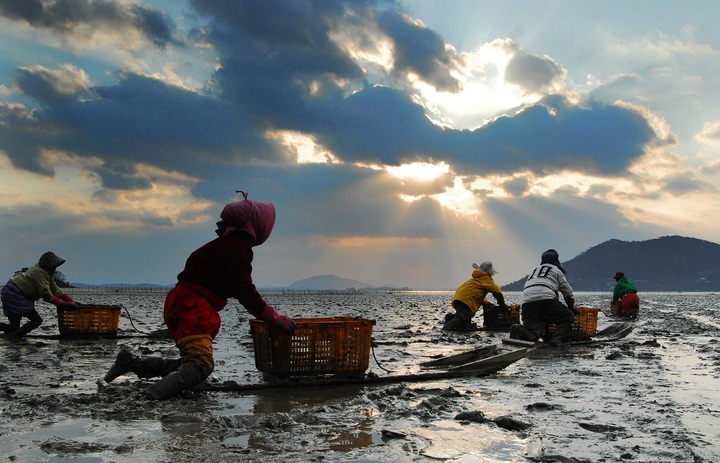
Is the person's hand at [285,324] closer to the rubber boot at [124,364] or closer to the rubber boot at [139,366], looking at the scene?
the rubber boot at [139,366]

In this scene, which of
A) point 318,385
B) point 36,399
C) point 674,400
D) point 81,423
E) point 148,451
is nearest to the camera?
point 148,451

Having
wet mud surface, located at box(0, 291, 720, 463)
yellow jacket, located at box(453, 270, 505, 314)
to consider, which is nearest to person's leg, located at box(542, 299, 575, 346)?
wet mud surface, located at box(0, 291, 720, 463)

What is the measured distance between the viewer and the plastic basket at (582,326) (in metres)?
13.0

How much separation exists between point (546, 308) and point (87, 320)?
1068 cm

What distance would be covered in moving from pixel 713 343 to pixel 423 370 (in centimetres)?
858

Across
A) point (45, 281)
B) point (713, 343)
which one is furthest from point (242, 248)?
point (713, 343)

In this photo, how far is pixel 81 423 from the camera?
17.1 feet

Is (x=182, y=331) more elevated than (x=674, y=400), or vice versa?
(x=182, y=331)

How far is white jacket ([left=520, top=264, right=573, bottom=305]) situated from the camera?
12367 mm

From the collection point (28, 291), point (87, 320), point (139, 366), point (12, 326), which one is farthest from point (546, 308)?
point (12, 326)

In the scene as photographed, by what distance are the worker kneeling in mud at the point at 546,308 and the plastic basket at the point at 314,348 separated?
589 cm

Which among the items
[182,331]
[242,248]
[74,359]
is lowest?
[74,359]

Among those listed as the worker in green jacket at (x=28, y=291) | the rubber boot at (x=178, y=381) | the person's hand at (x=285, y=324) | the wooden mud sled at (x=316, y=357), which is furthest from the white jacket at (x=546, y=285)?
the worker in green jacket at (x=28, y=291)

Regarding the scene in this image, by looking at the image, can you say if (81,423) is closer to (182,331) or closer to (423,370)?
(182,331)
